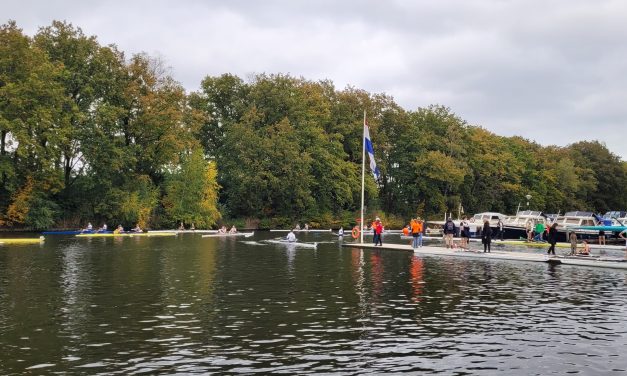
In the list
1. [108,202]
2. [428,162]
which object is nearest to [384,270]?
[108,202]

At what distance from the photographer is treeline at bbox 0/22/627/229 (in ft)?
220

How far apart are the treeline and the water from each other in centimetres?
4279

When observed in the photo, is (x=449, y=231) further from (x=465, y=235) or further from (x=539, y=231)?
(x=539, y=231)

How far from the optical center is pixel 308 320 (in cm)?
1656

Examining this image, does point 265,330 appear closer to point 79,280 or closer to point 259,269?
point 79,280

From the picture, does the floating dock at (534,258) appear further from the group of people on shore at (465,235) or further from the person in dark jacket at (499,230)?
the person in dark jacket at (499,230)

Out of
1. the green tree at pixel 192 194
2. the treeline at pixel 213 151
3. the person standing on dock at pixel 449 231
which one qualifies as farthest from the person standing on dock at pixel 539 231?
the green tree at pixel 192 194

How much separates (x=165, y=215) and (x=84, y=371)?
69.6 metres

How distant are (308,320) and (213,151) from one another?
7936cm

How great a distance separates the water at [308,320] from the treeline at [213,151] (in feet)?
140

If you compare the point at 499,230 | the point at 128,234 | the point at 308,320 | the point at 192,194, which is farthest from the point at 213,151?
the point at 308,320

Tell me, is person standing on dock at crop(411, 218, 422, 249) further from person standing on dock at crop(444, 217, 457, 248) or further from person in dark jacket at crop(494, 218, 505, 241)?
person in dark jacket at crop(494, 218, 505, 241)

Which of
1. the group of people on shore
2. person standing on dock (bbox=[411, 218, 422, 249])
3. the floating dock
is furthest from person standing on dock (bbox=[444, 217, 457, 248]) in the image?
person standing on dock (bbox=[411, 218, 422, 249])

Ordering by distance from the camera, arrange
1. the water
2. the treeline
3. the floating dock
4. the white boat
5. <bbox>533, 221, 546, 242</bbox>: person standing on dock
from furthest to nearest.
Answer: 1. the treeline
2. the white boat
3. <bbox>533, 221, 546, 242</bbox>: person standing on dock
4. the floating dock
5. the water
